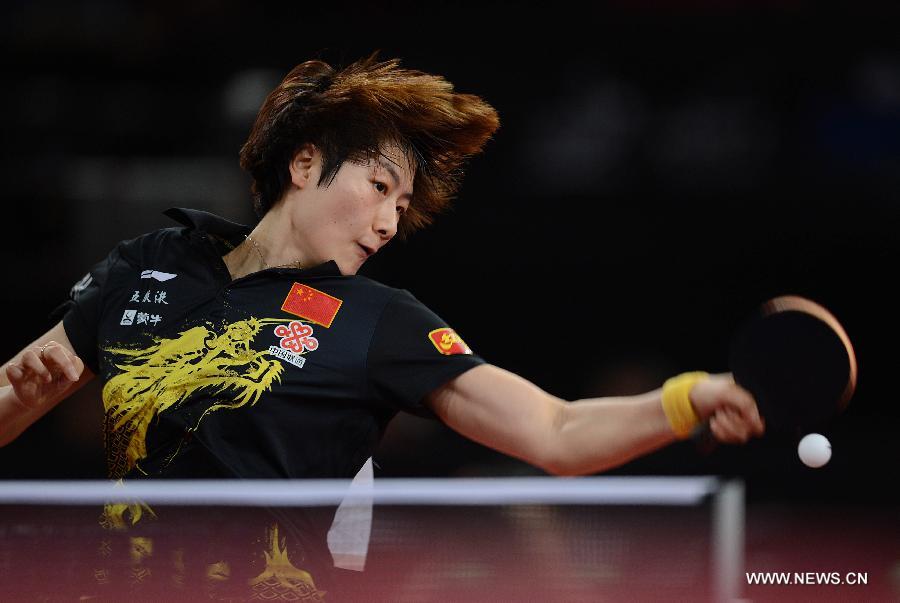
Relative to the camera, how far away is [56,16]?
5.24 meters

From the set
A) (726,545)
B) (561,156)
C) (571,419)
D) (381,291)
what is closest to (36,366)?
(381,291)

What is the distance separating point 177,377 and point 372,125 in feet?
2.15

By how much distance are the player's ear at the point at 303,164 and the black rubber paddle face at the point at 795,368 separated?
41.5 inches

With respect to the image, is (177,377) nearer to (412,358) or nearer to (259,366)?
(259,366)

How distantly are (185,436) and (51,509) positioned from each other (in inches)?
11.4

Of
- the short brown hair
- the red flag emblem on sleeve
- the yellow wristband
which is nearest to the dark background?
the short brown hair

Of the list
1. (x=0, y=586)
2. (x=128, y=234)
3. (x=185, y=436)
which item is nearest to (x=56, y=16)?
(x=128, y=234)

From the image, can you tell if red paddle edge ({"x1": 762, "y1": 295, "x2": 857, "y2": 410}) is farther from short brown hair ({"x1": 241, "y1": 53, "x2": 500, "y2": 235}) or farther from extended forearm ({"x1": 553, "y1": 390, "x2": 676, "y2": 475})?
short brown hair ({"x1": 241, "y1": 53, "x2": 500, "y2": 235})

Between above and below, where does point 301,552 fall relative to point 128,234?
below

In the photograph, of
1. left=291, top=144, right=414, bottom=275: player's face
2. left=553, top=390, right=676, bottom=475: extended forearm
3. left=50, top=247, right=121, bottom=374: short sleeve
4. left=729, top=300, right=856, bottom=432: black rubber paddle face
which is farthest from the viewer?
left=50, top=247, right=121, bottom=374: short sleeve

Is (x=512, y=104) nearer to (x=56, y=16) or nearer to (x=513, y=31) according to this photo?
(x=513, y=31)

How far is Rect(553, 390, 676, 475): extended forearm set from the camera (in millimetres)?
1768

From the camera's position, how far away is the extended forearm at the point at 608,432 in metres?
1.77

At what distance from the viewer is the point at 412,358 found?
81.4 inches
